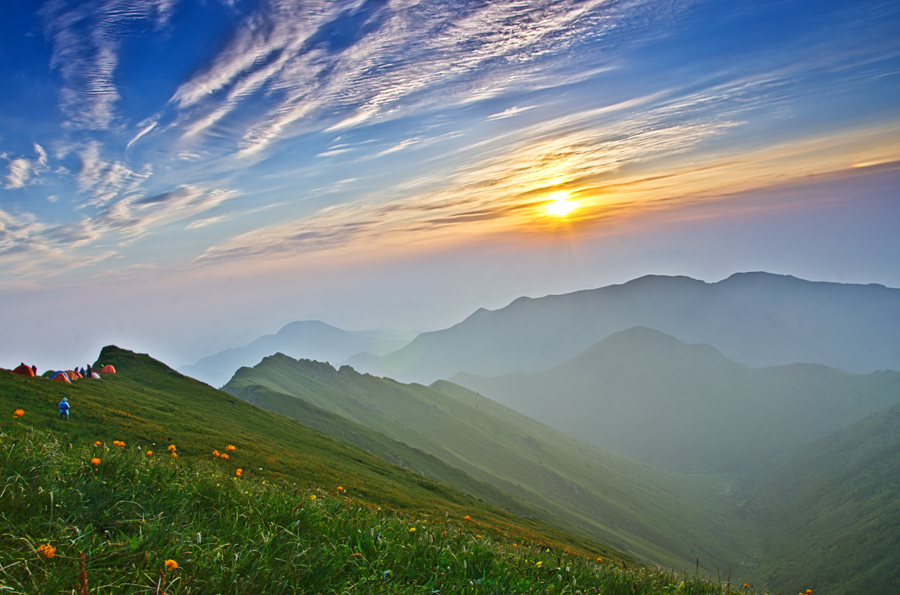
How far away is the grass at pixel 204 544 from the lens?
18.0ft

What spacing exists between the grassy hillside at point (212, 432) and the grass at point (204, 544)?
9.60 m

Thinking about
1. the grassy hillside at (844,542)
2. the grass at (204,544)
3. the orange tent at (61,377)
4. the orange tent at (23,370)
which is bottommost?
the grassy hillside at (844,542)

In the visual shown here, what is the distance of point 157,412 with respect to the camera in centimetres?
5019

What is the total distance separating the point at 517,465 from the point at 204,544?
552ft

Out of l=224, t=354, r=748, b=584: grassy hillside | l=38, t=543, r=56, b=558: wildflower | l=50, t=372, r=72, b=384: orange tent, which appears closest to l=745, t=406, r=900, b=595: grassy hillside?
l=224, t=354, r=748, b=584: grassy hillside

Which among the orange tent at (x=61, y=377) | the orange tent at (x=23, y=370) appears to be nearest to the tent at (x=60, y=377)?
the orange tent at (x=61, y=377)

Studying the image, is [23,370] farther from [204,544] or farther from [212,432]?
[204,544]

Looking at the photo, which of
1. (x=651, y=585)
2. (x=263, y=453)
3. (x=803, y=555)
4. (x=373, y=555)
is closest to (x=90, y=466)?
(x=373, y=555)

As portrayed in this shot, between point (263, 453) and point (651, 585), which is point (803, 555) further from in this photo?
point (651, 585)

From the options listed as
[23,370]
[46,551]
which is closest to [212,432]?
[23,370]

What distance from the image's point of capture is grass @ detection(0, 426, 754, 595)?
18.0 ft

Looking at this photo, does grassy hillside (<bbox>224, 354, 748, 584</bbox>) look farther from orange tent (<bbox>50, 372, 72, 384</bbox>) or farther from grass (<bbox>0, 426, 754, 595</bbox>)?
grass (<bbox>0, 426, 754, 595</bbox>)

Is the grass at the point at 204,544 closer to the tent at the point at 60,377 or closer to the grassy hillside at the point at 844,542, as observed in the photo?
the tent at the point at 60,377

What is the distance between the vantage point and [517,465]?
163375 millimetres
